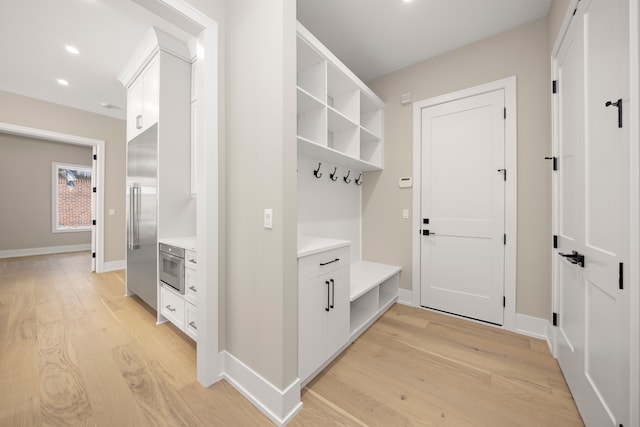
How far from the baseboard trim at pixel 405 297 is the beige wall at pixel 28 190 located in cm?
834

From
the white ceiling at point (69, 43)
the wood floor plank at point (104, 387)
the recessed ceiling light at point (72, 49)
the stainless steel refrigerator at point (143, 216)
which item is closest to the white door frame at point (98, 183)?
the white ceiling at point (69, 43)

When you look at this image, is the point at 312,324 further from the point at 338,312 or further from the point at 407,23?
the point at 407,23

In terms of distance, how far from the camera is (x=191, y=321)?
2.11m

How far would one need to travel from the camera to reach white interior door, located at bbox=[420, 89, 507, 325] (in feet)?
7.84

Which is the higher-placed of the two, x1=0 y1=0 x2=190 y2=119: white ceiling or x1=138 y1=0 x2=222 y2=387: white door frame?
x1=0 y1=0 x2=190 y2=119: white ceiling

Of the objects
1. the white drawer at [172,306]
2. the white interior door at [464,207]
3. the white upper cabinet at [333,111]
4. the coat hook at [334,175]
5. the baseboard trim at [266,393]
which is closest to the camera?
the baseboard trim at [266,393]

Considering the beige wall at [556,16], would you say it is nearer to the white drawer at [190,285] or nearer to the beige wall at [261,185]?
the beige wall at [261,185]

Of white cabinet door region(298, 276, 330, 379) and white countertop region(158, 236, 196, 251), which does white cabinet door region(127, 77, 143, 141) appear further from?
white cabinet door region(298, 276, 330, 379)

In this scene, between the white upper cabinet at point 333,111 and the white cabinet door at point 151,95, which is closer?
the white upper cabinet at point 333,111

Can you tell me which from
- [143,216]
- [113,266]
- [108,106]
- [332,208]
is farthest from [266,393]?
[108,106]

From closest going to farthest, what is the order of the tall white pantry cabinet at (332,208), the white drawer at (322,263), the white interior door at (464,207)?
the white drawer at (322,263), the tall white pantry cabinet at (332,208), the white interior door at (464,207)

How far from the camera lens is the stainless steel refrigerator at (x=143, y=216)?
2.58 metres

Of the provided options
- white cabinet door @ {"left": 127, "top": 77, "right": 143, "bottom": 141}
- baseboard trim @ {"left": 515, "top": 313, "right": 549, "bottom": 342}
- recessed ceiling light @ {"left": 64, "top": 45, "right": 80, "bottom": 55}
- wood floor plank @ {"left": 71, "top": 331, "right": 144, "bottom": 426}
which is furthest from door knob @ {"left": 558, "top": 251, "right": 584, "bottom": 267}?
recessed ceiling light @ {"left": 64, "top": 45, "right": 80, "bottom": 55}

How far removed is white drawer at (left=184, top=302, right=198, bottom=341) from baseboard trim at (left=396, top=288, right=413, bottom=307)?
224cm
